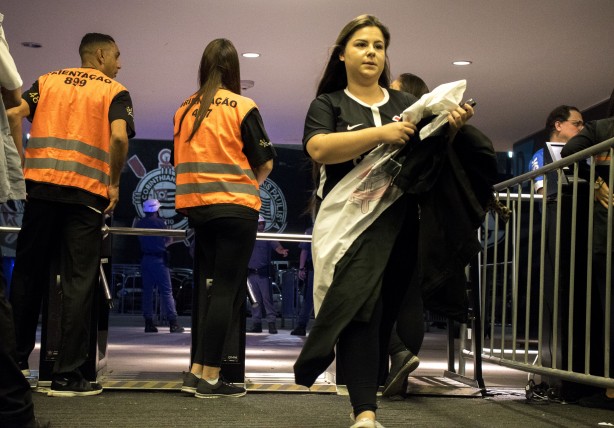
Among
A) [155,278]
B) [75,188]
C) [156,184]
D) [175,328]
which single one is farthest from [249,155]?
[156,184]

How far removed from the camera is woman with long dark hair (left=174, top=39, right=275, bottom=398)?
4.01m

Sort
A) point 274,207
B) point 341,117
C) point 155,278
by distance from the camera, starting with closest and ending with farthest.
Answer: point 341,117 < point 155,278 < point 274,207

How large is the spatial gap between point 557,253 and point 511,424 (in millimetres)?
902

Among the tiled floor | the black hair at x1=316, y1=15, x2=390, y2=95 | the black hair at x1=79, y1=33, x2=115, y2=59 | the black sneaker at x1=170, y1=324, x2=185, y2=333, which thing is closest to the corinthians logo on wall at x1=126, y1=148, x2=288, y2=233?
the tiled floor

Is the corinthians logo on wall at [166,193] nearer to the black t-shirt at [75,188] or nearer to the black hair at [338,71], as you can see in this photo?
the black t-shirt at [75,188]

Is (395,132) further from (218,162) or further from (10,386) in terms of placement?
(218,162)

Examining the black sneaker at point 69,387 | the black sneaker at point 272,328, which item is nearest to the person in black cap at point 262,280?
the black sneaker at point 272,328

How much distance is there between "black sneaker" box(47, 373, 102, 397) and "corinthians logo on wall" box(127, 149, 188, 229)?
11.8 meters

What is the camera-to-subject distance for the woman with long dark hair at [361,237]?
2656 millimetres

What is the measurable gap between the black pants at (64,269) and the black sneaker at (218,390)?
0.56 m

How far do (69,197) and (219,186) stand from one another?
2.27 feet

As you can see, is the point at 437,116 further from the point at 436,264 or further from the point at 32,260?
the point at 32,260

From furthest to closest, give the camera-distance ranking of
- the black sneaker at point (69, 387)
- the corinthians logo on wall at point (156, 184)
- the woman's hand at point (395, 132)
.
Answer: the corinthians logo on wall at point (156, 184)
the black sneaker at point (69, 387)
the woman's hand at point (395, 132)

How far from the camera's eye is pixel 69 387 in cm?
395
